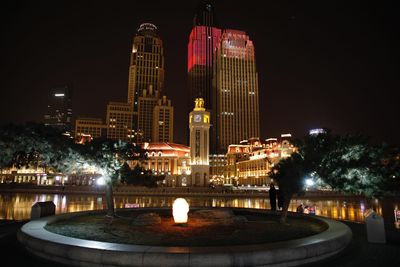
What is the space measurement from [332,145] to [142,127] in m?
171

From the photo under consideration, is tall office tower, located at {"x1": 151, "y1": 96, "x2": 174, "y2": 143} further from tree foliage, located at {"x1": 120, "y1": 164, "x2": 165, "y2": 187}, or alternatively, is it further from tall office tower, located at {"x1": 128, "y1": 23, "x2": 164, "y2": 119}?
tree foliage, located at {"x1": 120, "y1": 164, "x2": 165, "y2": 187}

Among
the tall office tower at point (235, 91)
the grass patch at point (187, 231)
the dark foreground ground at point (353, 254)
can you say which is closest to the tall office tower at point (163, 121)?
the tall office tower at point (235, 91)

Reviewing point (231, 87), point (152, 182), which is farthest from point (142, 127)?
point (152, 182)

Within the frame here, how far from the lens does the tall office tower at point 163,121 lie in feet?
554

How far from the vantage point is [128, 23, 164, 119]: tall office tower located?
186m

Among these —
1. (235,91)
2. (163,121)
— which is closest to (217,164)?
(163,121)

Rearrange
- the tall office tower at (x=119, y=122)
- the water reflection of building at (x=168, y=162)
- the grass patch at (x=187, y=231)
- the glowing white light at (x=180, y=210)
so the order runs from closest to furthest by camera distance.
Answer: the grass patch at (x=187, y=231) < the glowing white light at (x=180, y=210) < the water reflection of building at (x=168, y=162) < the tall office tower at (x=119, y=122)

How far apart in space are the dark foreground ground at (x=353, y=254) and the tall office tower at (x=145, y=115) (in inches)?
6620

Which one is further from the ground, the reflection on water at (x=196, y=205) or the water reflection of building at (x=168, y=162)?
the water reflection of building at (x=168, y=162)

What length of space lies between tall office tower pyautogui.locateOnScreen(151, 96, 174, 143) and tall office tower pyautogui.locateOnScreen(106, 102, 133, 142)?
1632 centimetres

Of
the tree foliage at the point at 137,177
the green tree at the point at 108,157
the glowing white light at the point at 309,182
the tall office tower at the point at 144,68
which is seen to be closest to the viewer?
the glowing white light at the point at 309,182

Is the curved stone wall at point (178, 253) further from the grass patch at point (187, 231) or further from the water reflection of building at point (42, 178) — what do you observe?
the water reflection of building at point (42, 178)

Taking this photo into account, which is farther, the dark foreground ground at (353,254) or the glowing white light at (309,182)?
the glowing white light at (309,182)

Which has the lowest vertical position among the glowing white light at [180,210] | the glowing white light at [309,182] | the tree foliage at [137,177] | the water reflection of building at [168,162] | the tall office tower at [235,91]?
the glowing white light at [180,210]
